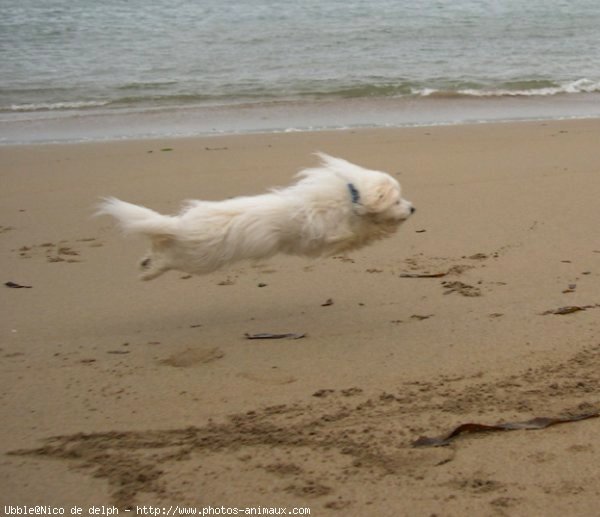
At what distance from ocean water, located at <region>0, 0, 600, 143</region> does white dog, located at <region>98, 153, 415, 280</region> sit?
579cm

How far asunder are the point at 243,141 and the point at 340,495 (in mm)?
6737

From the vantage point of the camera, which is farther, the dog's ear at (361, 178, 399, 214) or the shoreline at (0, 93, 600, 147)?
the shoreline at (0, 93, 600, 147)

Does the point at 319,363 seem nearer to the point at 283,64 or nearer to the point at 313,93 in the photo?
the point at 313,93

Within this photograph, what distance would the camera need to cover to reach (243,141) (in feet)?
30.2

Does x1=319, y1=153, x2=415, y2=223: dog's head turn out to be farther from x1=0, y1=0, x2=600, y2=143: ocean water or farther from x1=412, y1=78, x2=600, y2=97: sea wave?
x1=412, y1=78, x2=600, y2=97: sea wave

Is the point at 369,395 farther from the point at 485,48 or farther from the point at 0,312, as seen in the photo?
the point at 485,48

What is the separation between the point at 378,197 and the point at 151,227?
1110 mm

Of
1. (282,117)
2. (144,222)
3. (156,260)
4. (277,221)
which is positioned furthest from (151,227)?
(282,117)

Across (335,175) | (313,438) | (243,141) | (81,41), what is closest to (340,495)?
(313,438)

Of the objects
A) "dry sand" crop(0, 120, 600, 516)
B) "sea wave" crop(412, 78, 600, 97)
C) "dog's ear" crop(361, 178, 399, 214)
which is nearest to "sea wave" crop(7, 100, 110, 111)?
"sea wave" crop(412, 78, 600, 97)

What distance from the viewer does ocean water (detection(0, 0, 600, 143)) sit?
11.3 meters

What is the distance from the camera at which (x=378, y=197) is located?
14.5 ft

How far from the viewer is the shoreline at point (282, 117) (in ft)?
33.4

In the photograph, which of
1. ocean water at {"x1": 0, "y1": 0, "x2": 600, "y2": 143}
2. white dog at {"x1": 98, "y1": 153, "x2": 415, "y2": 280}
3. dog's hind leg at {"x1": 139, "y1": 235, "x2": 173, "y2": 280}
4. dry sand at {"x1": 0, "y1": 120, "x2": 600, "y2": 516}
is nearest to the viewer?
dry sand at {"x1": 0, "y1": 120, "x2": 600, "y2": 516}
